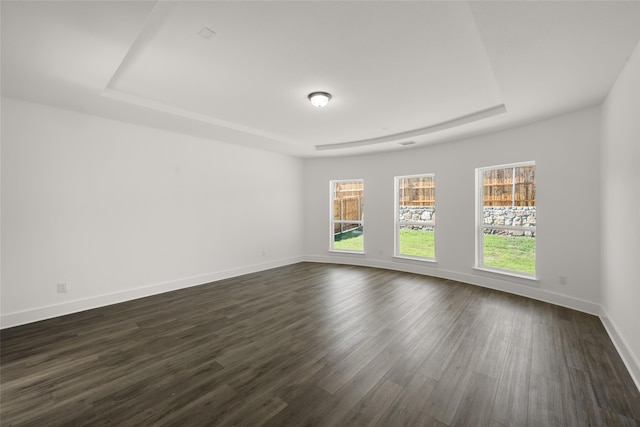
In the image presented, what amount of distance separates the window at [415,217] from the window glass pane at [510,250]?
0.98 m

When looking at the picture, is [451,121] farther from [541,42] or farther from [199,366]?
[199,366]

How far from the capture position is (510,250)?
439 centimetres

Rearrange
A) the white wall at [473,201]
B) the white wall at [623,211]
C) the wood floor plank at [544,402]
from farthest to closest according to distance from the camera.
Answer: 1. the white wall at [473,201]
2. the white wall at [623,211]
3. the wood floor plank at [544,402]

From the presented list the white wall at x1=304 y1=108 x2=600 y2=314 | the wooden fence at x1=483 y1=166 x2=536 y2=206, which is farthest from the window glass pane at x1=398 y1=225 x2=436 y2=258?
the wooden fence at x1=483 y1=166 x2=536 y2=206

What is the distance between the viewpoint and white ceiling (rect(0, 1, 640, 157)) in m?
1.81

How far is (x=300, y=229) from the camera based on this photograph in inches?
270

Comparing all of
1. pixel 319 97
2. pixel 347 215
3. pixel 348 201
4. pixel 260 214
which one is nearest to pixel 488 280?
pixel 347 215

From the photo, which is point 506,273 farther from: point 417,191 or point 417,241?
point 417,191

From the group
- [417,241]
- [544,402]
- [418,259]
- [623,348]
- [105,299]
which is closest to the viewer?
[544,402]

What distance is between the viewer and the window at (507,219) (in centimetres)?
414

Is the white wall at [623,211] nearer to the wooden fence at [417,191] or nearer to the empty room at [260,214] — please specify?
the empty room at [260,214]

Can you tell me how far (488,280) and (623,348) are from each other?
2122 millimetres

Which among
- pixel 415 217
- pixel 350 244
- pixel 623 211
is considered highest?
pixel 623 211

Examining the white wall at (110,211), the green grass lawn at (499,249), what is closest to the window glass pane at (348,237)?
the green grass lawn at (499,249)
